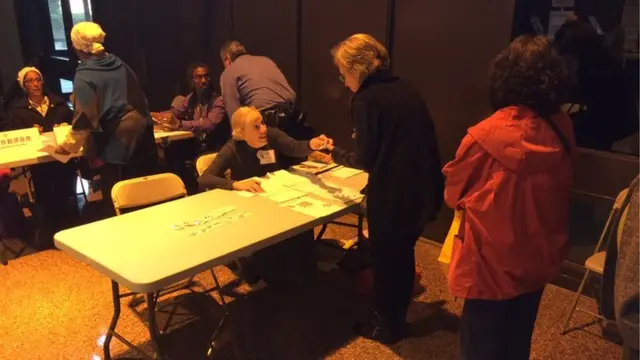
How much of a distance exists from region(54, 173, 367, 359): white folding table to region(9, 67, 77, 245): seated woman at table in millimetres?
2174


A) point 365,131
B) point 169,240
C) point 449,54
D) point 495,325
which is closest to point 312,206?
point 365,131

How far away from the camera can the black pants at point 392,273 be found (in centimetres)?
256

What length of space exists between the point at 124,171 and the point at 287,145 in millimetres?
1312

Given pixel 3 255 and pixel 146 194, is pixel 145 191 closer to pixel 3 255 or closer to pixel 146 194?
pixel 146 194

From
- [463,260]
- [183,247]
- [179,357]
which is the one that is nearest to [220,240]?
[183,247]

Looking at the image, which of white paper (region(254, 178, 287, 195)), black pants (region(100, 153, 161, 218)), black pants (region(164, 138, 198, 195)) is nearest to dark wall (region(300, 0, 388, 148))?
black pants (region(164, 138, 198, 195))

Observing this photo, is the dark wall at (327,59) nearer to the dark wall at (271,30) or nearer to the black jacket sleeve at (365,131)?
the dark wall at (271,30)

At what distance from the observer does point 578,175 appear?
126 inches

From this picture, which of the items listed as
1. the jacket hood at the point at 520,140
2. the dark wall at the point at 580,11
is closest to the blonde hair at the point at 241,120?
the jacket hood at the point at 520,140

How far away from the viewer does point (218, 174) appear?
9.95ft

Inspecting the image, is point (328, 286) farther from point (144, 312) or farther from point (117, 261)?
point (117, 261)

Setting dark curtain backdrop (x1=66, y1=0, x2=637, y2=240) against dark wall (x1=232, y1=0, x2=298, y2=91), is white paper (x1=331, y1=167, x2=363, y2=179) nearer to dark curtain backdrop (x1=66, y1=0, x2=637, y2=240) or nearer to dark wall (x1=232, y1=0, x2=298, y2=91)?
dark curtain backdrop (x1=66, y1=0, x2=637, y2=240)

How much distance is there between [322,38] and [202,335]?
2.63 m

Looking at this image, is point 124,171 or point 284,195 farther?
point 124,171
